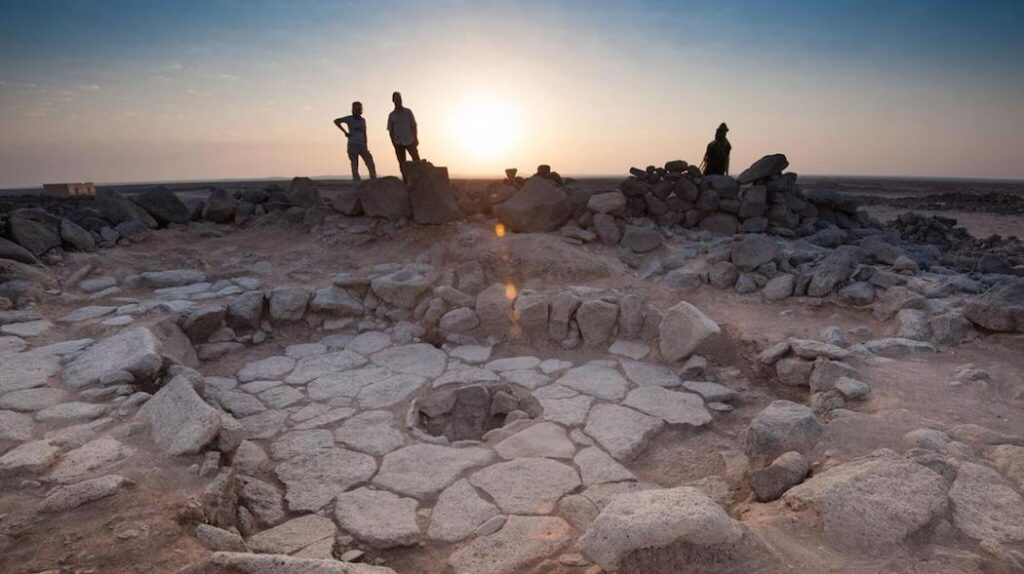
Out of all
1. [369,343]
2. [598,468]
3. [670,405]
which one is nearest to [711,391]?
[670,405]

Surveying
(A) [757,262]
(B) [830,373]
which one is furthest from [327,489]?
(A) [757,262]

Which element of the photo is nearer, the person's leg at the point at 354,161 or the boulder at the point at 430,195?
the boulder at the point at 430,195

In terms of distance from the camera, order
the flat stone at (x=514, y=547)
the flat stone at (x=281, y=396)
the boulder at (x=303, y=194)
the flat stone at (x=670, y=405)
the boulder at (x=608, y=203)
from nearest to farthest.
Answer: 1. the flat stone at (x=514, y=547)
2. the flat stone at (x=670, y=405)
3. the flat stone at (x=281, y=396)
4. the boulder at (x=608, y=203)
5. the boulder at (x=303, y=194)

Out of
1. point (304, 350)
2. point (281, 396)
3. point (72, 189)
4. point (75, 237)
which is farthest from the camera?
point (72, 189)

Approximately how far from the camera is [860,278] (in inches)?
218

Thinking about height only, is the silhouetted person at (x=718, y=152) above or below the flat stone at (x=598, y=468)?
above

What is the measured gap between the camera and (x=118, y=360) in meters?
3.97

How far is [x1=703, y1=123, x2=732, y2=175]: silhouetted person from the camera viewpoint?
404 inches

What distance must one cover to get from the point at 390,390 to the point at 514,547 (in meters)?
2.16

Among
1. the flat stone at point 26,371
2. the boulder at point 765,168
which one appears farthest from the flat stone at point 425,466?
the boulder at point 765,168

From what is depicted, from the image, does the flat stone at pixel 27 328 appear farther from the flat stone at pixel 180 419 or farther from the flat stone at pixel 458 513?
the flat stone at pixel 458 513

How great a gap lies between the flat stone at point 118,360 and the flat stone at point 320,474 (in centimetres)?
152

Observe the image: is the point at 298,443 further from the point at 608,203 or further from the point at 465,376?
the point at 608,203

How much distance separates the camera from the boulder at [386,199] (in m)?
7.82
